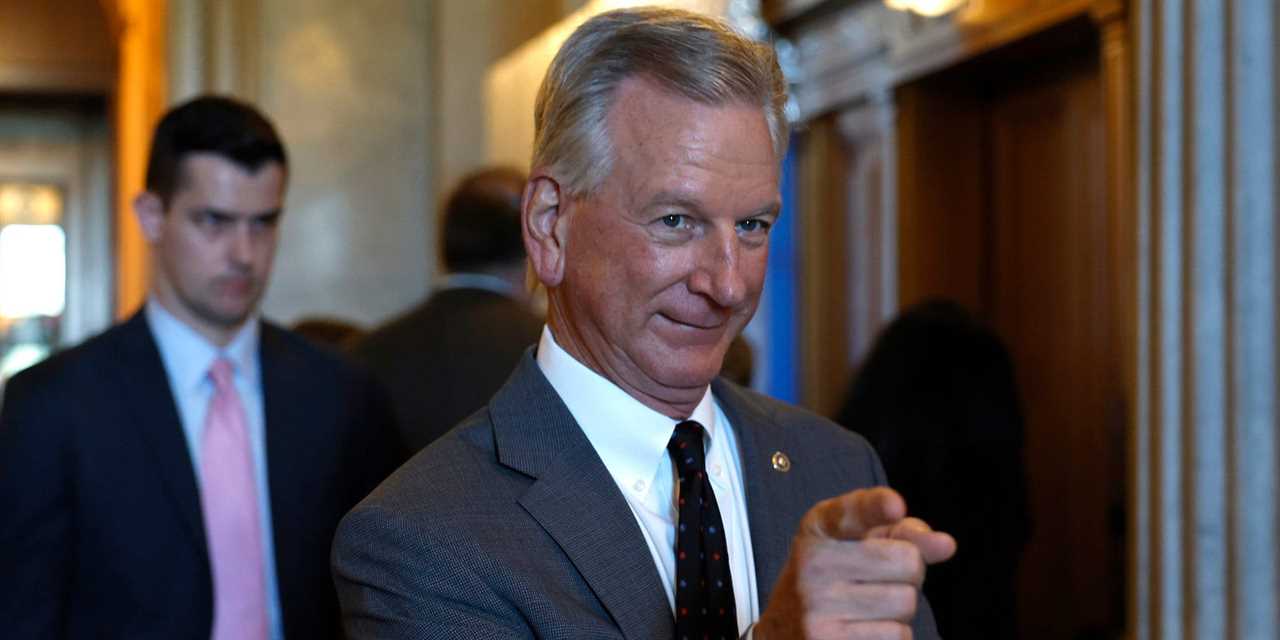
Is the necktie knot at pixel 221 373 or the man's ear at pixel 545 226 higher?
the man's ear at pixel 545 226

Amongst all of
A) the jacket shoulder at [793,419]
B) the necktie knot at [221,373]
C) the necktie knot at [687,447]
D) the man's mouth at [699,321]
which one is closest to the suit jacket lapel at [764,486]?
the jacket shoulder at [793,419]

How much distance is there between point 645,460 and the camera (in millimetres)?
1868

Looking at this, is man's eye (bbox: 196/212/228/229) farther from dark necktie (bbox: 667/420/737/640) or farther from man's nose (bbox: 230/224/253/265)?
A: dark necktie (bbox: 667/420/737/640)

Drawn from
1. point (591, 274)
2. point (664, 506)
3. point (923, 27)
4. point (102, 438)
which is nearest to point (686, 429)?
point (664, 506)

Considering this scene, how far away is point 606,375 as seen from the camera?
6.15 feet

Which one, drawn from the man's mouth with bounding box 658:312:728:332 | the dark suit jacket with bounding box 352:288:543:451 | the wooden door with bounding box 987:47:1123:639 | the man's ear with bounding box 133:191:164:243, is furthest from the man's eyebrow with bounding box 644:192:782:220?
the wooden door with bounding box 987:47:1123:639

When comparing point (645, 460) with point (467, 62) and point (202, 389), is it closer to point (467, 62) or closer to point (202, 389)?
point (202, 389)

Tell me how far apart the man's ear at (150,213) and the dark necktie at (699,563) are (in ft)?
5.66

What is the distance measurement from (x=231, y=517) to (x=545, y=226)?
134 cm

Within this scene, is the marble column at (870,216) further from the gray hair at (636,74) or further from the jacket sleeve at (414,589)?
the jacket sleeve at (414,589)

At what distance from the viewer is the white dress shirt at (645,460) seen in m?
1.85

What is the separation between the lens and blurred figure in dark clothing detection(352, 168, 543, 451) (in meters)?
3.67

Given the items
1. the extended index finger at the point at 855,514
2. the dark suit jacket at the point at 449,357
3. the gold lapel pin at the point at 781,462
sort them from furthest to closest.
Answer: the dark suit jacket at the point at 449,357 < the gold lapel pin at the point at 781,462 < the extended index finger at the point at 855,514

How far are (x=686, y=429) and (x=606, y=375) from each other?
0.12 metres
